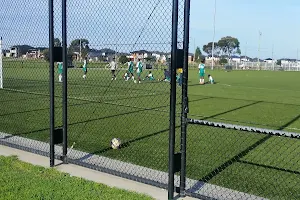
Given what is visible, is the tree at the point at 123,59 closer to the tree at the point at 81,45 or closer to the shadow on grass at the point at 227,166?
the tree at the point at 81,45

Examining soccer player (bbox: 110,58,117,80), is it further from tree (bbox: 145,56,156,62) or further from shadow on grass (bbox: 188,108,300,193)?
shadow on grass (bbox: 188,108,300,193)

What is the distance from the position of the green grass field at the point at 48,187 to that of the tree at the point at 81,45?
1.97 meters

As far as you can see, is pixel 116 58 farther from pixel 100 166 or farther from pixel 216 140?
pixel 216 140

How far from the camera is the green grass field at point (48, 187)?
15.1 ft

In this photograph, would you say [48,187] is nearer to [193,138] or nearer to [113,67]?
[113,67]

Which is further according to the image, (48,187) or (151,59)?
(151,59)

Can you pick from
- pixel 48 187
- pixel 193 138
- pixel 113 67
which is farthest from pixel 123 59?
pixel 193 138

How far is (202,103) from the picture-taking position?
16031 mm

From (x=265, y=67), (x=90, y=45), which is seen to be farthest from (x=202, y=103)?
(x=265, y=67)

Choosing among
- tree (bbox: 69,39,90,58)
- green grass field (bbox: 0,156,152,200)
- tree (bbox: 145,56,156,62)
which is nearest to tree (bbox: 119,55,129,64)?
tree (bbox: 145,56,156,62)

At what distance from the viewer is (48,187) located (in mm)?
4848

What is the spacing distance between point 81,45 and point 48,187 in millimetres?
2436

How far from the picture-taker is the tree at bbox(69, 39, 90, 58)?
6.12 meters

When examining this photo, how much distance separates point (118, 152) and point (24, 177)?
2096 millimetres
